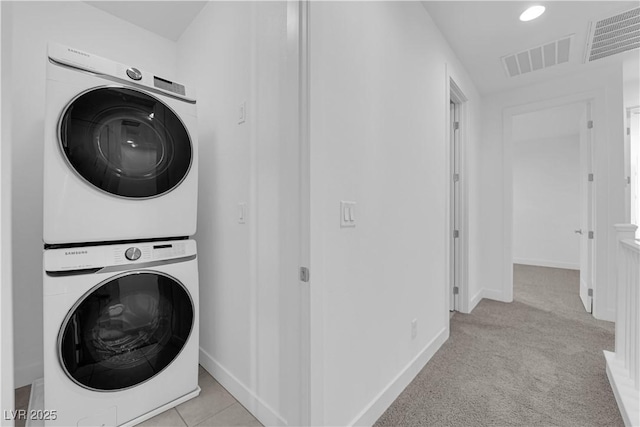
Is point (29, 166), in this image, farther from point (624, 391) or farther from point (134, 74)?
point (624, 391)

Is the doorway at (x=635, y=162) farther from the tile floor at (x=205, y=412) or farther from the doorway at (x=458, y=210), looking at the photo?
the tile floor at (x=205, y=412)

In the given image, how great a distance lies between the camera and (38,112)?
1.89 meters

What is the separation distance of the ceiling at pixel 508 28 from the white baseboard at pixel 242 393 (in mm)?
2799

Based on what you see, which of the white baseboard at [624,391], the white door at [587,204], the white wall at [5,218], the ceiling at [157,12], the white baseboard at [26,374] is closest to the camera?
the white wall at [5,218]

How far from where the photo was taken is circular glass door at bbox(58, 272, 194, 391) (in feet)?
4.21

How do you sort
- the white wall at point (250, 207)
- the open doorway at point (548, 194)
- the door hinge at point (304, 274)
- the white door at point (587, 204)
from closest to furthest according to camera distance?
the door hinge at point (304, 274) < the white wall at point (250, 207) < the white door at point (587, 204) < the open doorway at point (548, 194)

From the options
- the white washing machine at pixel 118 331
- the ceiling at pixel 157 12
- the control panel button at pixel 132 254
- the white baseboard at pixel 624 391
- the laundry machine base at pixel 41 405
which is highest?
the ceiling at pixel 157 12

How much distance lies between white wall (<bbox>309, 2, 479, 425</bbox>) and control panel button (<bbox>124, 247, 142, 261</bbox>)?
3.15 feet

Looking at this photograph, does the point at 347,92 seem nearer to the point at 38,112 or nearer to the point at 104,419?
the point at 104,419

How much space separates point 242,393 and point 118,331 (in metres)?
0.73

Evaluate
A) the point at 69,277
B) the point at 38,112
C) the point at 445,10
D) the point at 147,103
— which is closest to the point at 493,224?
the point at 445,10

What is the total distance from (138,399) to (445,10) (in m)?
3.17

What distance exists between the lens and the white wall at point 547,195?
527 cm

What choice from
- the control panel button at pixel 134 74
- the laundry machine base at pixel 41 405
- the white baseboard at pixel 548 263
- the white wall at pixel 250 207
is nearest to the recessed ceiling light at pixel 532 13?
the white wall at pixel 250 207
